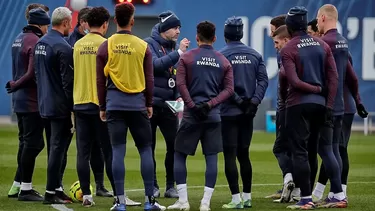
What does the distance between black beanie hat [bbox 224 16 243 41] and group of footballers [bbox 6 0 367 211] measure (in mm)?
12

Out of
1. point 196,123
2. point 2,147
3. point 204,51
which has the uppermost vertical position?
point 204,51

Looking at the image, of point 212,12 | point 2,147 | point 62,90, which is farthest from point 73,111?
point 212,12

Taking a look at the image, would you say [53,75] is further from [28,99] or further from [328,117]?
[328,117]

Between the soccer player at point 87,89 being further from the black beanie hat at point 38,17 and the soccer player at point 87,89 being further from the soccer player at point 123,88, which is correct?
the black beanie hat at point 38,17

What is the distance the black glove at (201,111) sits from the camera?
11875 mm

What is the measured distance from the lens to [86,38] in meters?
12.3

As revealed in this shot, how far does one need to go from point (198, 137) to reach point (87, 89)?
1.37 metres

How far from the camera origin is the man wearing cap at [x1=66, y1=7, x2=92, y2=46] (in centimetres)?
1304

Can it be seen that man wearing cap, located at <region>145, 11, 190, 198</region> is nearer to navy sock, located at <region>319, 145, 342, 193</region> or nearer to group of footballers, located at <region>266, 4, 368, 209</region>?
group of footballers, located at <region>266, 4, 368, 209</region>

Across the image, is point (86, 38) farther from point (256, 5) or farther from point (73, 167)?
point (256, 5)

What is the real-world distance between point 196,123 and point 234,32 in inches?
48.9

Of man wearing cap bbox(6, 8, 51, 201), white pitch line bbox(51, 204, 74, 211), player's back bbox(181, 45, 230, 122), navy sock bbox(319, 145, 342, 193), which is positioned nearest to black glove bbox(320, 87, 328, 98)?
navy sock bbox(319, 145, 342, 193)

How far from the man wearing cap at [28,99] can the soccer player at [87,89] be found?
3.35 ft

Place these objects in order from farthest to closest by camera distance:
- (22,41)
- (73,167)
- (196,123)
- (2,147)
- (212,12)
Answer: (212,12)
(2,147)
(73,167)
(22,41)
(196,123)
